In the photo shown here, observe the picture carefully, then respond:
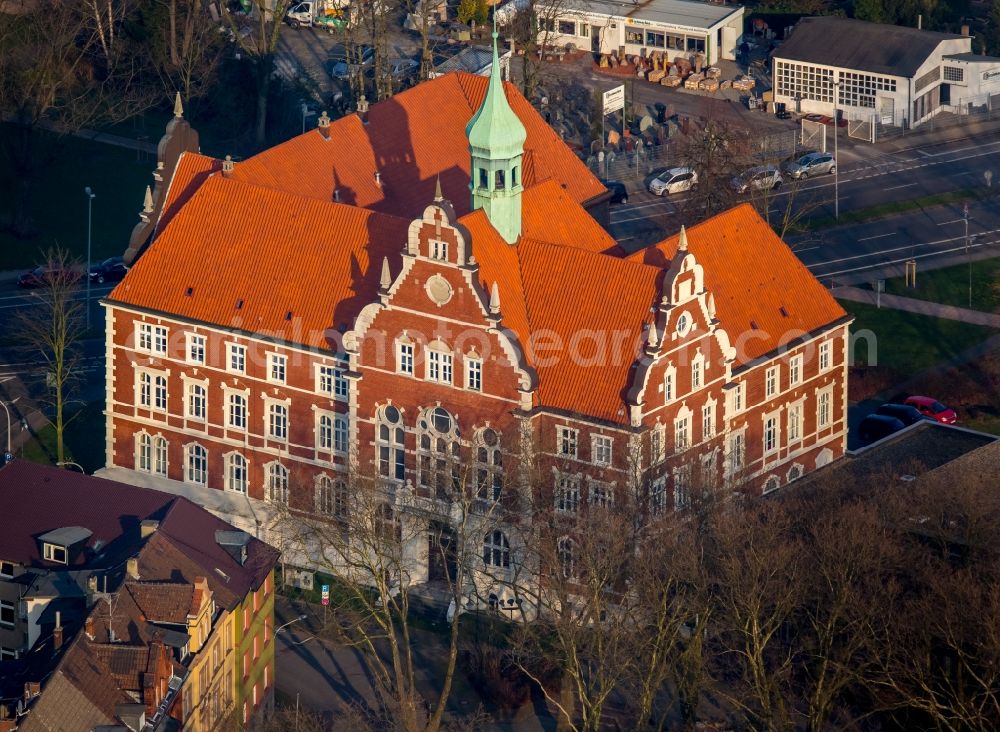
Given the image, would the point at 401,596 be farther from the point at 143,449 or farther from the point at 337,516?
the point at 143,449

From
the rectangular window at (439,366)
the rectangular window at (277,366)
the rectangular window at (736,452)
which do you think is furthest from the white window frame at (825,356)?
the rectangular window at (277,366)

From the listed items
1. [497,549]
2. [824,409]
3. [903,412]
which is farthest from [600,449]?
[903,412]

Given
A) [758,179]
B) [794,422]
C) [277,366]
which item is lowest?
[758,179]

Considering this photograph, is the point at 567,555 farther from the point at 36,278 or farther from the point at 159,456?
the point at 36,278

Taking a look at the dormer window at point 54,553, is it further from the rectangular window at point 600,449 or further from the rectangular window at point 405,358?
the rectangular window at point 600,449

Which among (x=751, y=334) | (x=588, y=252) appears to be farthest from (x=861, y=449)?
(x=588, y=252)
